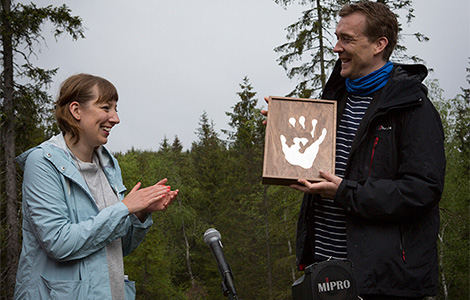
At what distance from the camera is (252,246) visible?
102ft

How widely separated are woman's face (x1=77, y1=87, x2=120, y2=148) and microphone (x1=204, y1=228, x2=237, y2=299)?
2.67 feet

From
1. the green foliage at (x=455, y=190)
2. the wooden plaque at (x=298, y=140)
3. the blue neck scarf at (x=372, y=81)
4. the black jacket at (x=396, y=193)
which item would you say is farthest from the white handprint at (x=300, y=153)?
the green foliage at (x=455, y=190)

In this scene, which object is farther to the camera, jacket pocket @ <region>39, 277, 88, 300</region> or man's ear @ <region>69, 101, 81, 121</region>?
man's ear @ <region>69, 101, 81, 121</region>

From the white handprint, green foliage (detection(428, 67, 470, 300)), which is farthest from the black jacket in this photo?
green foliage (detection(428, 67, 470, 300))

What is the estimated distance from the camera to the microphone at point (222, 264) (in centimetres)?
249

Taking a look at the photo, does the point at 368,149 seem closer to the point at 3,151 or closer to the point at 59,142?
the point at 59,142

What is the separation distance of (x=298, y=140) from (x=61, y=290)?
152 centimetres

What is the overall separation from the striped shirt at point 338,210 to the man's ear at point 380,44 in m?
0.29

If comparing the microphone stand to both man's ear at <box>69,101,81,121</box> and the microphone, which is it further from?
man's ear at <box>69,101,81,121</box>

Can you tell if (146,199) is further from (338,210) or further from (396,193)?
(396,193)

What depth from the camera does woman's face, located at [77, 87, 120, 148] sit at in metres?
2.69

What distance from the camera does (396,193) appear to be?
8.11ft

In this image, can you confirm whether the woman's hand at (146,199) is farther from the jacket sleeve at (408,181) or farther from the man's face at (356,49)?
the man's face at (356,49)

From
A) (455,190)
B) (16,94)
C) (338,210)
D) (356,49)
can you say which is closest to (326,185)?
(338,210)
